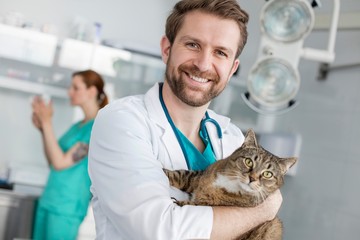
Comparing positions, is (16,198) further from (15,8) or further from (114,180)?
(114,180)

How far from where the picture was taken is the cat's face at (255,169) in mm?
1121

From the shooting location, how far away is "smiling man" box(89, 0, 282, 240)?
3.11 ft

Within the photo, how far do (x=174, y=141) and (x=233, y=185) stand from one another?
0.16 metres

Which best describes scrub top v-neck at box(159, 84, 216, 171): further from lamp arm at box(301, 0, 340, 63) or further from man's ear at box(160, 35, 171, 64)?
lamp arm at box(301, 0, 340, 63)

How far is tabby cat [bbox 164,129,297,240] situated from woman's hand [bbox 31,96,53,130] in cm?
176

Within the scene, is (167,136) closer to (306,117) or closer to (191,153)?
(191,153)

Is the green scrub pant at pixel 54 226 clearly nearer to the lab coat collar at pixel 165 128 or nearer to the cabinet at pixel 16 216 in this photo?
the cabinet at pixel 16 216

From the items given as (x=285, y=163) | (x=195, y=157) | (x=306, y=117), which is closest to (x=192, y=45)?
(x=195, y=157)

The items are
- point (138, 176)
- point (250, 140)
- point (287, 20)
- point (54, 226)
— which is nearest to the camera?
point (138, 176)

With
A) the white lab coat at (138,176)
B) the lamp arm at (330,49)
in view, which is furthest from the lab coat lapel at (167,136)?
the lamp arm at (330,49)

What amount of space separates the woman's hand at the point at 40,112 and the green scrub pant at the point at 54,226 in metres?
0.50

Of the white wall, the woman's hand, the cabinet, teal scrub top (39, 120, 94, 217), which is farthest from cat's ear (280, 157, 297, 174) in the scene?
the cabinet

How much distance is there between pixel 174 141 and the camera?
44.9 inches

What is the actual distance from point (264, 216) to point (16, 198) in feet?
6.70
